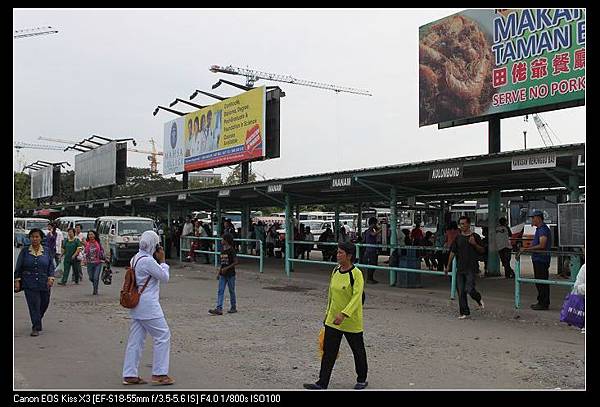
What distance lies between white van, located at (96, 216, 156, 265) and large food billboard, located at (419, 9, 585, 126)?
37.8 feet

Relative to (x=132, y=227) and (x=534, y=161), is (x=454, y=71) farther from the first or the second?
(x=132, y=227)

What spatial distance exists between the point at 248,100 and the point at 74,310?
17464 mm

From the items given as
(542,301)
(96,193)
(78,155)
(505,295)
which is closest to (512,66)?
(505,295)

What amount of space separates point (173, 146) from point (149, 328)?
30222mm

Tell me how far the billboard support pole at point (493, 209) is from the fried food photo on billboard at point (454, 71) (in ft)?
2.01

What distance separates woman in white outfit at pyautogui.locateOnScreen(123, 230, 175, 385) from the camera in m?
6.70

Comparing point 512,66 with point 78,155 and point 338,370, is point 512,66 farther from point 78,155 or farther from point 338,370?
point 78,155

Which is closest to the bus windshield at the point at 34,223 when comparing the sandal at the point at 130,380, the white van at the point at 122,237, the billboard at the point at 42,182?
the white van at the point at 122,237

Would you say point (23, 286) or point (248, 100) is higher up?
point (248, 100)

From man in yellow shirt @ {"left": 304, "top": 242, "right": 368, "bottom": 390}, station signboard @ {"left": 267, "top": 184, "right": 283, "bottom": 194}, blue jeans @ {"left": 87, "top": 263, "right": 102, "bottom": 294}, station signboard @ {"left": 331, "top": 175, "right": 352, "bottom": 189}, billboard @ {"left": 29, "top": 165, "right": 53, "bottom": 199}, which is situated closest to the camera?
man in yellow shirt @ {"left": 304, "top": 242, "right": 368, "bottom": 390}

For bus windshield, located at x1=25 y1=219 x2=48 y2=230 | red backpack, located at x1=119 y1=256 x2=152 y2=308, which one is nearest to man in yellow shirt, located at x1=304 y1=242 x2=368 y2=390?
red backpack, located at x1=119 y1=256 x2=152 y2=308

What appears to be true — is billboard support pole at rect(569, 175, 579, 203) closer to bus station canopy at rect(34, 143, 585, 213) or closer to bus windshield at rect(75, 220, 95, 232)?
bus station canopy at rect(34, 143, 585, 213)

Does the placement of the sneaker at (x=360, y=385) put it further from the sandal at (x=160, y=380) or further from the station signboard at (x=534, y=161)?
the station signboard at (x=534, y=161)

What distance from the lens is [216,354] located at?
830cm
